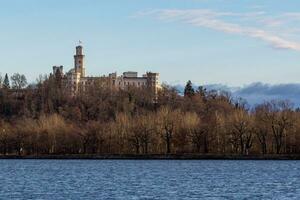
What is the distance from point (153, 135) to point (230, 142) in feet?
44.2

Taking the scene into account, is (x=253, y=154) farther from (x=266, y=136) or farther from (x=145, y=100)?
(x=145, y=100)

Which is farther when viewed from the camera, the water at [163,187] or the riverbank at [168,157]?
the riverbank at [168,157]

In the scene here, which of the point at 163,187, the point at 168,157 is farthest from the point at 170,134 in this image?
the point at 163,187

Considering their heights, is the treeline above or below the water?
above

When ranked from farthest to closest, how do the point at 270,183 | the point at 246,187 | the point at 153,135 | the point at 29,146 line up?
the point at 29,146, the point at 153,135, the point at 270,183, the point at 246,187

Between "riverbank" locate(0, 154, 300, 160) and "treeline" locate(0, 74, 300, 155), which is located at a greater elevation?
"treeline" locate(0, 74, 300, 155)

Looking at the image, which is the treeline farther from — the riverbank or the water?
the water

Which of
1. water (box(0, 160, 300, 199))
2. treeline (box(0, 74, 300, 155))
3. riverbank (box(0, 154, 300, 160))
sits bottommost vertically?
water (box(0, 160, 300, 199))

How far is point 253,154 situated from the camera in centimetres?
12175

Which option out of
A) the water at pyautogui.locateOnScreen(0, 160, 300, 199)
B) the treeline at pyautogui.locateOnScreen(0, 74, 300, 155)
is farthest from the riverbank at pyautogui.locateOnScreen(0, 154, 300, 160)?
the water at pyautogui.locateOnScreen(0, 160, 300, 199)

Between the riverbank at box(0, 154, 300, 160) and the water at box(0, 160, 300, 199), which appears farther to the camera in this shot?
the riverbank at box(0, 154, 300, 160)

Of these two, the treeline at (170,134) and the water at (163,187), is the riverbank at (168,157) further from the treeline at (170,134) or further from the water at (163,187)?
the water at (163,187)

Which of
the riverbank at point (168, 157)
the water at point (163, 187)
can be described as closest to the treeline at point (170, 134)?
the riverbank at point (168, 157)

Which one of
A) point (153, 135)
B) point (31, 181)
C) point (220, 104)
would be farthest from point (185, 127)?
point (31, 181)
